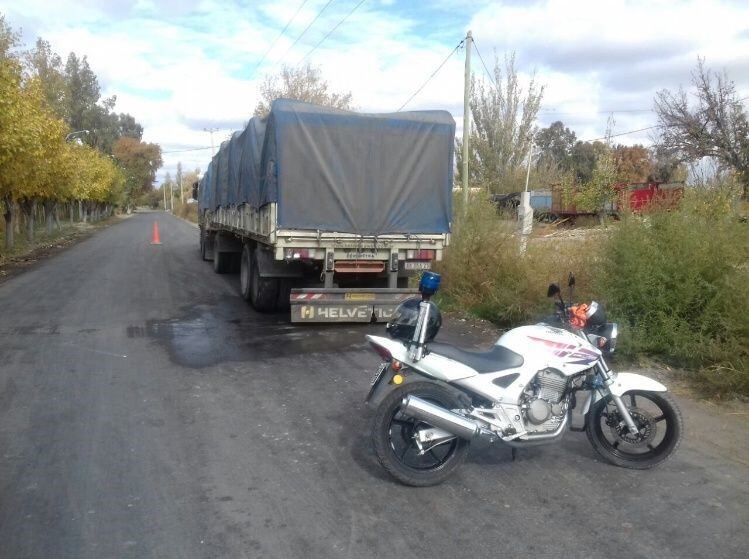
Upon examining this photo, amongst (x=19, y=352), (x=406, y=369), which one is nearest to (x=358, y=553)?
(x=406, y=369)

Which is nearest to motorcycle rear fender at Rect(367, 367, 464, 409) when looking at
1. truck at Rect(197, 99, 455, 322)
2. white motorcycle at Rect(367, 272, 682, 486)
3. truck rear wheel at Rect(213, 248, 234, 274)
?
white motorcycle at Rect(367, 272, 682, 486)

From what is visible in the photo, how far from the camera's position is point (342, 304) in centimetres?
901

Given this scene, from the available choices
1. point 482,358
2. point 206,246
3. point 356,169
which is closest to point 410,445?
point 482,358

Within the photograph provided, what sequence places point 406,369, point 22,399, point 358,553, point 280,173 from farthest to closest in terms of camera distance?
point 280,173 → point 22,399 → point 406,369 → point 358,553

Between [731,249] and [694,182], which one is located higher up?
[694,182]

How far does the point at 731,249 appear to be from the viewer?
6637 mm

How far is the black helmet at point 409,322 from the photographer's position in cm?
433

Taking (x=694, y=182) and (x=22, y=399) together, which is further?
(x=694, y=182)

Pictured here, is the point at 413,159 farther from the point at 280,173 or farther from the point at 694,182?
the point at 694,182

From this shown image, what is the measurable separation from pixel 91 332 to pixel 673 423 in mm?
7366

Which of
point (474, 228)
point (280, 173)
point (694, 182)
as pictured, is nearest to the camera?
point (694, 182)

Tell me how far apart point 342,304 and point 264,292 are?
1.88 m

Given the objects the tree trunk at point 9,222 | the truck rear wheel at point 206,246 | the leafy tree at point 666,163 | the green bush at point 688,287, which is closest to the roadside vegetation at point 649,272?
the green bush at point 688,287

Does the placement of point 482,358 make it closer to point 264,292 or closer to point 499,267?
point 499,267
